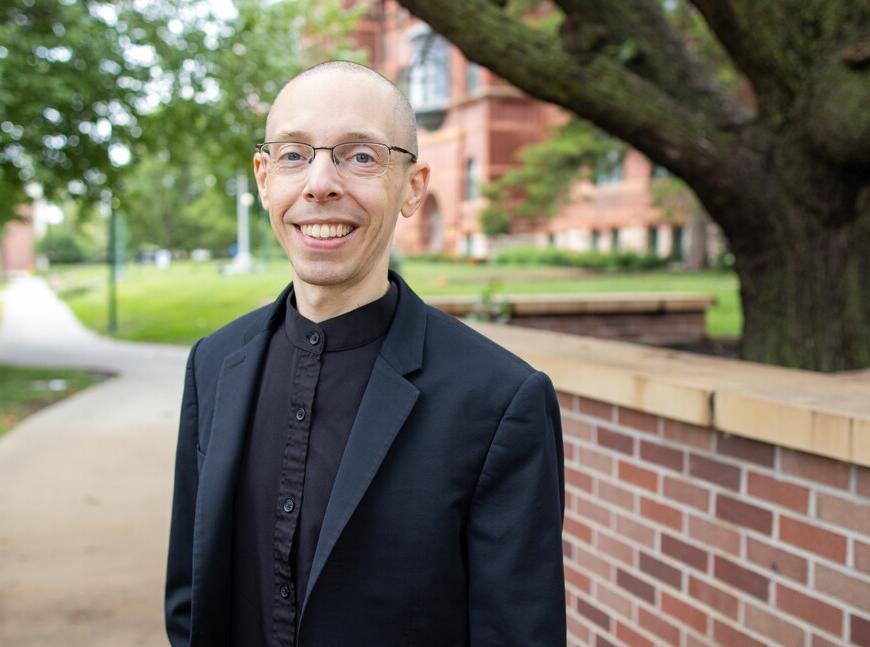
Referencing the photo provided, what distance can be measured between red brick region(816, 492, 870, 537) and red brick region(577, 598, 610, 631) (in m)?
1.15

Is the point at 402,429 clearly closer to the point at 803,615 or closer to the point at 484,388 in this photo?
the point at 484,388

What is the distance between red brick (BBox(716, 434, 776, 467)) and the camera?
2.71 meters

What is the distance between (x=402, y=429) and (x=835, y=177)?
331 centimetres

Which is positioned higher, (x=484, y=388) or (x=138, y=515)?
(x=484, y=388)

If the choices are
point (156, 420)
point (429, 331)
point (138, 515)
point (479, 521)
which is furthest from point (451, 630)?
point (156, 420)

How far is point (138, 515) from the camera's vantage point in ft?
21.1

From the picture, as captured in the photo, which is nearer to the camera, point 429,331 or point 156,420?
point 429,331

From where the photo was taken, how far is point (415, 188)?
1782 mm

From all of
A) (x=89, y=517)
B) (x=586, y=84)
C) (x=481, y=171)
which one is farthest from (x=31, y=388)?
(x=481, y=171)

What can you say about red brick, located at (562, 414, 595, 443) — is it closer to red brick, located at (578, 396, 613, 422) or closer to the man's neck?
red brick, located at (578, 396, 613, 422)

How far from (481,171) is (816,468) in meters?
38.6

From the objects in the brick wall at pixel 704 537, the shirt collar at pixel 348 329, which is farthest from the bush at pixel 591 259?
the shirt collar at pixel 348 329

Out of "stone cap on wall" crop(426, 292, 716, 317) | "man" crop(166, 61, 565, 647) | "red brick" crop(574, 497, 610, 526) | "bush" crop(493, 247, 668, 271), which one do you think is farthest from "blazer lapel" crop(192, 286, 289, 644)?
"bush" crop(493, 247, 668, 271)

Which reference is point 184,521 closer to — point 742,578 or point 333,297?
point 333,297
